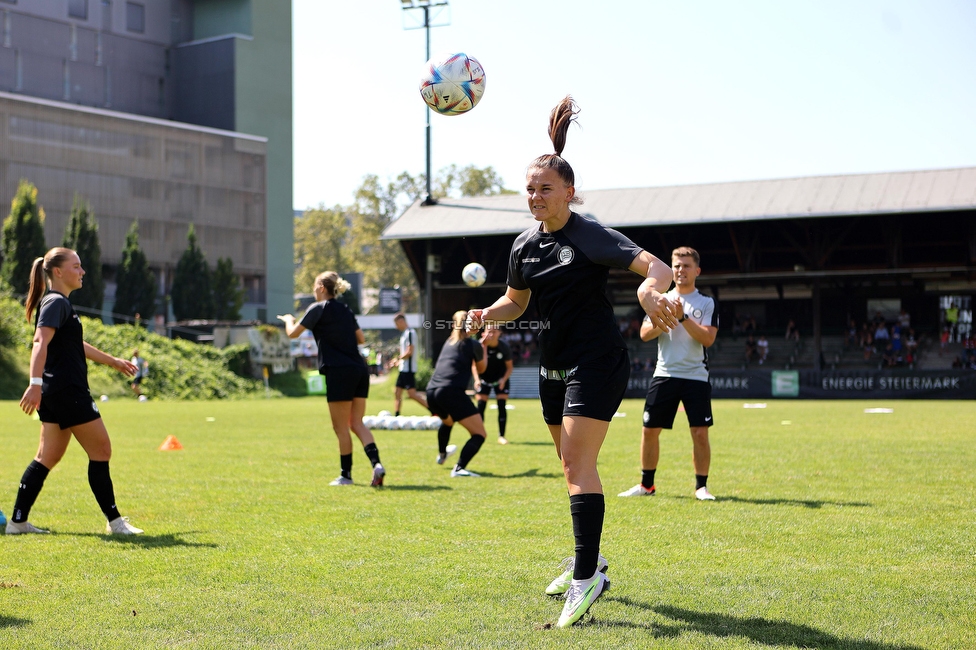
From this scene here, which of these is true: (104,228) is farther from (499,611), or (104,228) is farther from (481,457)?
(499,611)

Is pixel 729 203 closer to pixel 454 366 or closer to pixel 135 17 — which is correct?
pixel 454 366

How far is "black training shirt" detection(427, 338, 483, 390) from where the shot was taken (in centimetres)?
1077

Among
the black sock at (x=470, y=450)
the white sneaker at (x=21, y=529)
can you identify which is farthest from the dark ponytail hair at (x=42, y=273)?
the black sock at (x=470, y=450)

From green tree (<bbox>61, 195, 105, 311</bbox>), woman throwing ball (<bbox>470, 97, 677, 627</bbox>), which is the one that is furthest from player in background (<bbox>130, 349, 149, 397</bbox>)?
woman throwing ball (<bbox>470, 97, 677, 627</bbox>)

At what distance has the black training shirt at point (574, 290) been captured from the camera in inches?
188

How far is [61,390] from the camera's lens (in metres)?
6.66

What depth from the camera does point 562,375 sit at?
4.91 metres

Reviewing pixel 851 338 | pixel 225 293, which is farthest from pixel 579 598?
pixel 225 293

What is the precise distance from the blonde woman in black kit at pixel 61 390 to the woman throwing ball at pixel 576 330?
3.36 metres

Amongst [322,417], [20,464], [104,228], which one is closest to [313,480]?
[20,464]

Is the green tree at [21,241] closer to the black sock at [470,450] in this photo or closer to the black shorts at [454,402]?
the black shorts at [454,402]

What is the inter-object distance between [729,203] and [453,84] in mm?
28199

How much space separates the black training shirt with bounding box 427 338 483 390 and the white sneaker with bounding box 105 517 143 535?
4317 millimetres

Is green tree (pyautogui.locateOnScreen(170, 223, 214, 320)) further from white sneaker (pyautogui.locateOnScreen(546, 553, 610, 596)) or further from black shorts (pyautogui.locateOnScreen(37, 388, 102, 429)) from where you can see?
white sneaker (pyautogui.locateOnScreen(546, 553, 610, 596))
